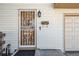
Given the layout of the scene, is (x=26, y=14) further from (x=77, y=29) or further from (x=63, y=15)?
(x=77, y=29)

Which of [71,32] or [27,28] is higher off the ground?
[27,28]

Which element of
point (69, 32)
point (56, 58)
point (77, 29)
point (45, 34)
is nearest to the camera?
point (56, 58)

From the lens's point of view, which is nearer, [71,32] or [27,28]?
[71,32]

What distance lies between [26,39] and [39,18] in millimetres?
726

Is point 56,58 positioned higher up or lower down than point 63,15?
lower down

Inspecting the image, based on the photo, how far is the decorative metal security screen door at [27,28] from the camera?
4.43 m

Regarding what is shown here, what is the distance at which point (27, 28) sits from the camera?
4672 millimetres

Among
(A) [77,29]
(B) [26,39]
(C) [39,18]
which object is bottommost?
(B) [26,39]

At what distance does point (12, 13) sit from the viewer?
12.6ft

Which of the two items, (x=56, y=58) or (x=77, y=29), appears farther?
(x=77, y=29)

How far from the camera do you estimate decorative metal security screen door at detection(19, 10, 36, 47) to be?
4.43 m

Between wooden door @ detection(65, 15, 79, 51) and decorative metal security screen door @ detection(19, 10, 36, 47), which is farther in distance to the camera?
decorative metal security screen door @ detection(19, 10, 36, 47)

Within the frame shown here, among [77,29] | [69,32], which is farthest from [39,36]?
[77,29]

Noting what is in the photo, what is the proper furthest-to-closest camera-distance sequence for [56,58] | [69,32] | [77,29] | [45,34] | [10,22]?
[45,34], [69,32], [77,29], [10,22], [56,58]
